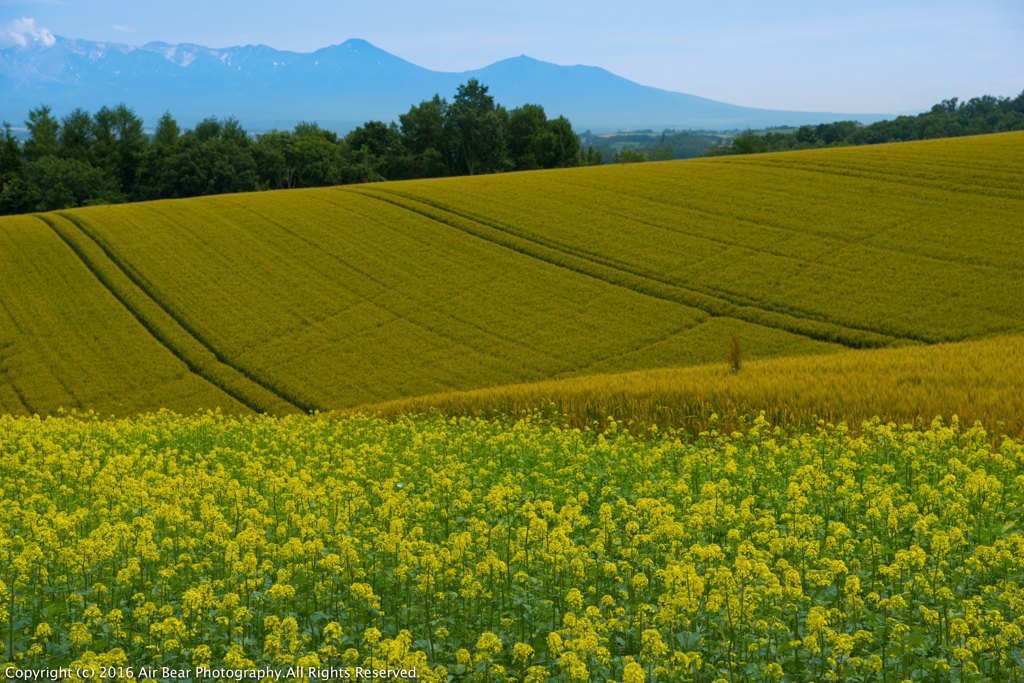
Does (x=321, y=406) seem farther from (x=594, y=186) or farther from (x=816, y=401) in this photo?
(x=594, y=186)

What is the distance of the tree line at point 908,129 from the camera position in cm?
11475

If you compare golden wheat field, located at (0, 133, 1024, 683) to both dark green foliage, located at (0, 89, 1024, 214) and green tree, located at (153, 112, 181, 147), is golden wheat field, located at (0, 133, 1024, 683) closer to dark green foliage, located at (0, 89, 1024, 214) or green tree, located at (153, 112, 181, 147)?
dark green foliage, located at (0, 89, 1024, 214)

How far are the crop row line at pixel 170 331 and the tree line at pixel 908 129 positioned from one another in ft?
293

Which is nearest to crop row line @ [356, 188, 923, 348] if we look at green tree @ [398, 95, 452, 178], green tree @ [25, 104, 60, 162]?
green tree @ [398, 95, 452, 178]

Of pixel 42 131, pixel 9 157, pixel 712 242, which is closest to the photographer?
pixel 712 242

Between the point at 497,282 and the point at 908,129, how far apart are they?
106m

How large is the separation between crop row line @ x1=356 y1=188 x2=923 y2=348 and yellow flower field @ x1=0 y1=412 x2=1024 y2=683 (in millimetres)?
20479

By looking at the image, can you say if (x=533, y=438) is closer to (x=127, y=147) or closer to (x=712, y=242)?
(x=712, y=242)

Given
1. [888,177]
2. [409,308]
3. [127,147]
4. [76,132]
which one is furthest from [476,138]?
[409,308]

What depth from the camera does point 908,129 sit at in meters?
116

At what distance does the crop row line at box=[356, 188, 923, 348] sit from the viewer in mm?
30609

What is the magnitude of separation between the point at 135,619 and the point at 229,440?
32.3ft

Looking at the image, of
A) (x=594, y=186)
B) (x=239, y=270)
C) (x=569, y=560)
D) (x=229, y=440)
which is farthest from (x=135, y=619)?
(x=594, y=186)

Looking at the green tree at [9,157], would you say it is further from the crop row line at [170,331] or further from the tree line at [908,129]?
the tree line at [908,129]
